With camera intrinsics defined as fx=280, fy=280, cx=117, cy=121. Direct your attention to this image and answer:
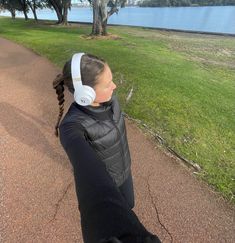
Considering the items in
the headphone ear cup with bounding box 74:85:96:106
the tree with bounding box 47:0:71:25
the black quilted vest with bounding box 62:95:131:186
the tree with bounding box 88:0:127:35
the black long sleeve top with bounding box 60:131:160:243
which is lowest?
the tree with bounding box 47:0:71:25

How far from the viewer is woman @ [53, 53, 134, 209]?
7.47 ft

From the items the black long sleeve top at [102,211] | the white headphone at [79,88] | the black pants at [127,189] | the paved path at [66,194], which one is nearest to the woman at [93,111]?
the white headphone at [79,88]

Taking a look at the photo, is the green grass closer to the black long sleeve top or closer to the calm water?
the black long sleeve top

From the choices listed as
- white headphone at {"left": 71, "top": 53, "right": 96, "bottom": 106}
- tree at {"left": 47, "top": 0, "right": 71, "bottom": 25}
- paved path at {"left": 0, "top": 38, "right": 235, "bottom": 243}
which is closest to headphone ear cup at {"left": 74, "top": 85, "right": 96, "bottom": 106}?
white headphone at {"left": 71, "top": 53, "right": 96, "bottom": 106}

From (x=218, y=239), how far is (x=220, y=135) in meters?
3.20

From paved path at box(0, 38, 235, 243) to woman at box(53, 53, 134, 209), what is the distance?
1501mm

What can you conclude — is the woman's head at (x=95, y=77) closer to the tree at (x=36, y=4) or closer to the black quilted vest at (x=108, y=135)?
the black quilted vest at (x=108, y=135)

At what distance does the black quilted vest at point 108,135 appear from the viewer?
243 cm

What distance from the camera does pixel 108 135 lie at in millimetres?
2584

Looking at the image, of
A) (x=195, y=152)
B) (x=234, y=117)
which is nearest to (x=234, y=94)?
(x=234, y=117)

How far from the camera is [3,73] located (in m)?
11.0

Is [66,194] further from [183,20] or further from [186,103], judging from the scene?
[183,20]

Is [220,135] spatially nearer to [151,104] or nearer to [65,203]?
[151,104]

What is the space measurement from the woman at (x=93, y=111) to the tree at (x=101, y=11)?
17839 mm
